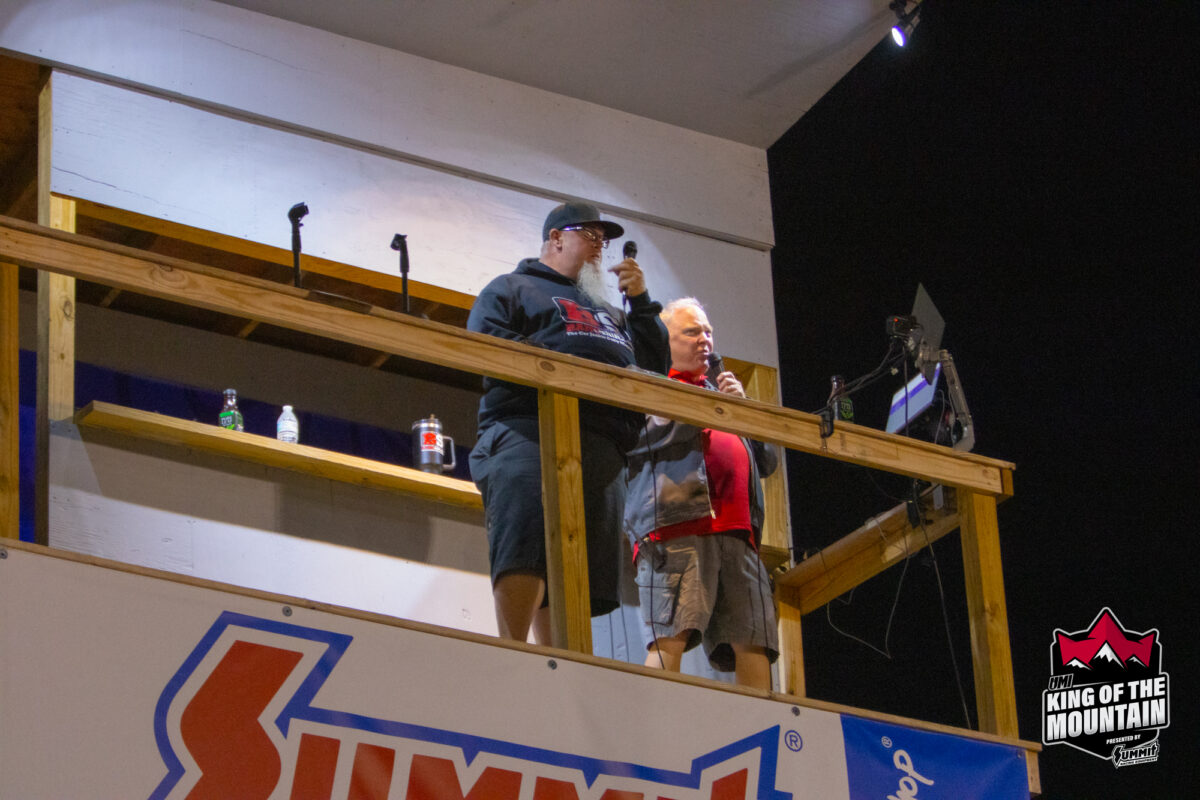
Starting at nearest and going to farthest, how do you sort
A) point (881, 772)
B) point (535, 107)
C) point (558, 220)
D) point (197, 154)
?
point (881, 772) → point (558, 220) → point (197, 154) → point (535, 107)

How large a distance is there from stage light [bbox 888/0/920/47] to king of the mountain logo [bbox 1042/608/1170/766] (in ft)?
18.6

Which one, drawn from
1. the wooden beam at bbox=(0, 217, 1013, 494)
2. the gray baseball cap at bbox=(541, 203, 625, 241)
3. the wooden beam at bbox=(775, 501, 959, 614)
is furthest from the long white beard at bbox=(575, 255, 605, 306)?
the wooden beam at bbox=(775, 501, 959, 614)

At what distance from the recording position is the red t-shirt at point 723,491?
4.05 metres

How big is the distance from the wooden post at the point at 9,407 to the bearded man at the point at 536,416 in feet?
4.04

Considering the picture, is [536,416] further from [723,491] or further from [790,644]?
[790,644]

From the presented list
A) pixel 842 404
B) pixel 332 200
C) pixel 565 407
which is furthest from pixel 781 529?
pixel 565 407

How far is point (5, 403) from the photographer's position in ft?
10.1

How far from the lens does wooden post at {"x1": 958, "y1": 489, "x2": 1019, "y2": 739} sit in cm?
402

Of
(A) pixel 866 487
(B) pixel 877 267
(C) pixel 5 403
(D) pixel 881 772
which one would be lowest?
(D) pixel 881 772

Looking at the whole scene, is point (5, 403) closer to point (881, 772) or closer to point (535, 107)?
point (881, 772)

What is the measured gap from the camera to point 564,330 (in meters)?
4.18

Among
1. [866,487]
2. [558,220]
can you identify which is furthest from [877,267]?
[558,220]

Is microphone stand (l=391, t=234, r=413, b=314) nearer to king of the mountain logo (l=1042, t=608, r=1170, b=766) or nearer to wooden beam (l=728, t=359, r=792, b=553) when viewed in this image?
wooden beam (l=728, t=359, r=792, b=553)

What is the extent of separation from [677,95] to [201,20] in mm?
1878
